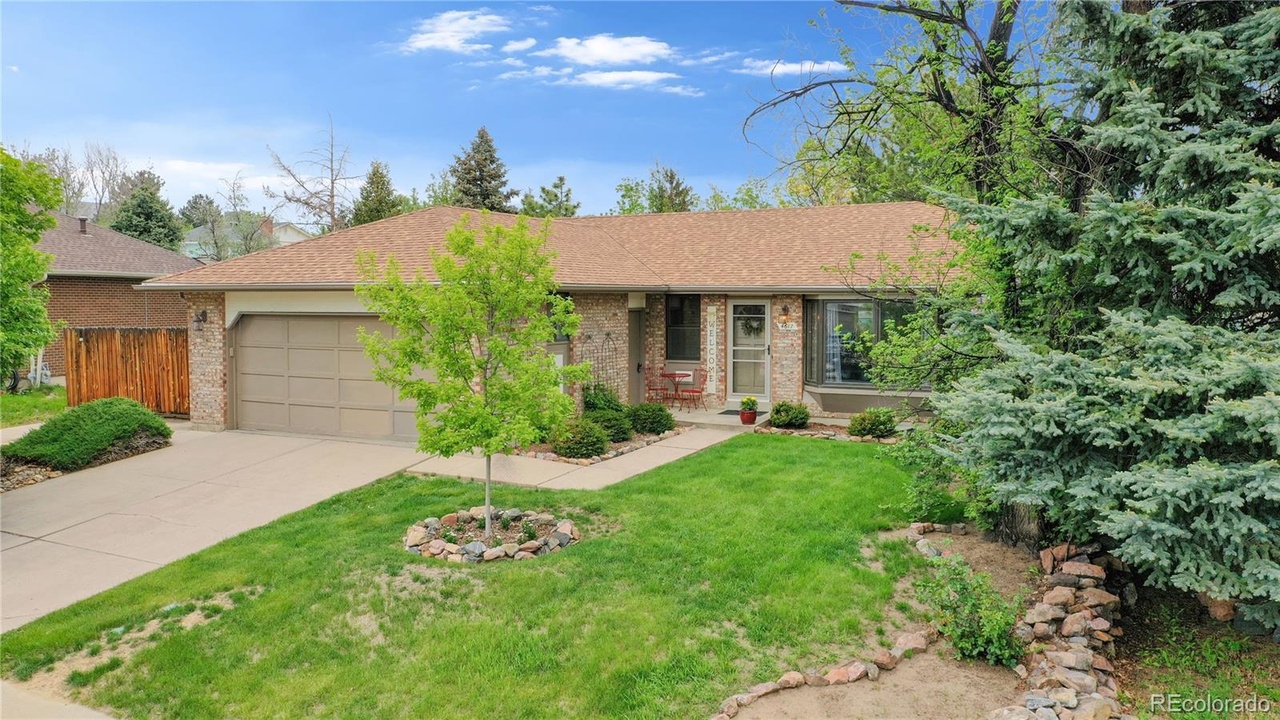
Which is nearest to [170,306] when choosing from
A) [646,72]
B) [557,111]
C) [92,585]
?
[557,111]

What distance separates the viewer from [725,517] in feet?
26.0

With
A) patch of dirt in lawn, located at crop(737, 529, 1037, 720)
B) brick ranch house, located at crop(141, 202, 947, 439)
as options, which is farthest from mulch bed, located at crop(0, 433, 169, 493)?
patch of dirt in lawn, located at crop(737, 529, 1037, 720)

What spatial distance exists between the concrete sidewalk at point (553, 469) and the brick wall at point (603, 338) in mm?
2428

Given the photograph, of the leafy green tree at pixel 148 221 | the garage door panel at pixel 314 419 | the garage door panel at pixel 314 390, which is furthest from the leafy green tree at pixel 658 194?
the garage door panel at pixel 314 419

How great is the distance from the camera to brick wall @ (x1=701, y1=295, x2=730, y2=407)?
15008 millimetres

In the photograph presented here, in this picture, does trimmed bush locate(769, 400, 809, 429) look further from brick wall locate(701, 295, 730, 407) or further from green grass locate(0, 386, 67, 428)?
green grass locate(0, 386, 67, 428)

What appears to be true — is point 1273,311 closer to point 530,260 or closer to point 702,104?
point 530,260

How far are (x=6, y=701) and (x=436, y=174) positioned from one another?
40.7 meters

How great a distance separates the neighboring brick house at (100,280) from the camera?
64.5ft

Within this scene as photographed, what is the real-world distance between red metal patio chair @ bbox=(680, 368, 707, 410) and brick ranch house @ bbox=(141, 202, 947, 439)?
20 centimetres

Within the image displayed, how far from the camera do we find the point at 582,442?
35.9 ft

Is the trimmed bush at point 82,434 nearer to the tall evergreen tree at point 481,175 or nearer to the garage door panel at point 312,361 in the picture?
the garage door panel at point 312,361

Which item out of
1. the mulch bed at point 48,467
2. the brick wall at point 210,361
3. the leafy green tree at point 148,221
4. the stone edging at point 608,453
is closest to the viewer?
the mulch bed at point 48,467

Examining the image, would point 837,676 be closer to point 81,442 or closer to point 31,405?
point 81,442
